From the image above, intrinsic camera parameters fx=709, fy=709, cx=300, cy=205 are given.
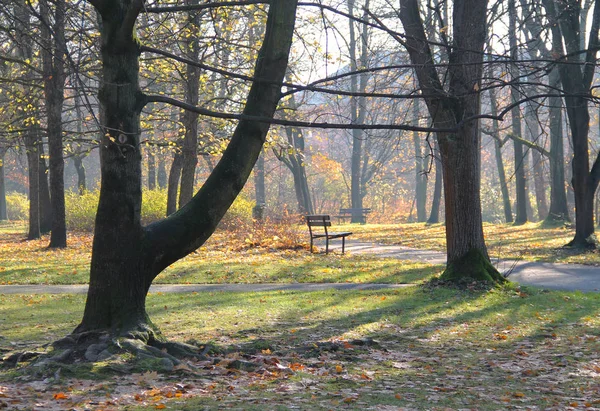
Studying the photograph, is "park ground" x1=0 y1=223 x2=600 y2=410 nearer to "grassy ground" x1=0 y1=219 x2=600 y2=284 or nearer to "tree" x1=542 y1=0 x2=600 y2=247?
"grassy ground" x1=0 y1=219 x2=600 y2=284

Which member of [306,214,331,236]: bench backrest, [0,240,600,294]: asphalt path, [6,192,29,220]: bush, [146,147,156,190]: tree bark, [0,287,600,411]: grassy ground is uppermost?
[146,147,156,190]: tree bark

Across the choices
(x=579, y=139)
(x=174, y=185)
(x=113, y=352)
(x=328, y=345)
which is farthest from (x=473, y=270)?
(x=174, y=185)

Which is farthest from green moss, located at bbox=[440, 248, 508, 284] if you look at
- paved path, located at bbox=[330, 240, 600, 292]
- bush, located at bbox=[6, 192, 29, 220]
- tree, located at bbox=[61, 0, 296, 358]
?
bush, located at bbox=[6, 192, 29, 220]

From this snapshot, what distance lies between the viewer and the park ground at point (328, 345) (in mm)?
5539

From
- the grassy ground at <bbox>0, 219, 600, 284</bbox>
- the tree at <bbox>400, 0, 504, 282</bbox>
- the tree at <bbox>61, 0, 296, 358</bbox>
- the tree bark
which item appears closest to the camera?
the tree at <bbox>61, 0, 296, 358</bbox>

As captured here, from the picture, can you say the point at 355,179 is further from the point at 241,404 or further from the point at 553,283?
the point at 241,404

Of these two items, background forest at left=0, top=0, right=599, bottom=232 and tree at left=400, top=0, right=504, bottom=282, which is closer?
background forest at left=0, top=0, right=599, bottom=232

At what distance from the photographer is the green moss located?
12078 millimetres

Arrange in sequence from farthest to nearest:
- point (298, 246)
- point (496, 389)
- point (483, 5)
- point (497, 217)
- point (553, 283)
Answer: point (497, 217), point (298, 246), point (553, 283), point (483, 5), point (496, 389)

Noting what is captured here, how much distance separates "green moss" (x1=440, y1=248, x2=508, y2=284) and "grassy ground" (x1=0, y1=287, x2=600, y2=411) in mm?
428

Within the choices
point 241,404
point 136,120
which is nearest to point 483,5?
point 136,120

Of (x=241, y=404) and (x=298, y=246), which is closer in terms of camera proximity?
(x=241, y=404)

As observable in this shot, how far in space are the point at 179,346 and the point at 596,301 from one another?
23.6 feet

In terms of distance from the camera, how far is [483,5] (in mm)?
12227
